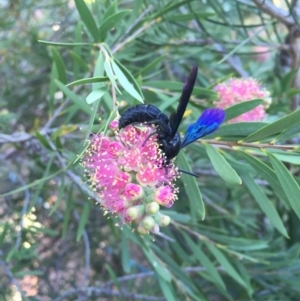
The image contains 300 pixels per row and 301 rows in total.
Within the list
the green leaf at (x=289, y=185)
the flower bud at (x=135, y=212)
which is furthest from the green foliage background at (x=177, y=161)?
the flower bud at (x=135, y=212)

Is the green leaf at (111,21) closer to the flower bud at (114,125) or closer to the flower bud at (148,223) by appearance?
the flower bud at (114,125)

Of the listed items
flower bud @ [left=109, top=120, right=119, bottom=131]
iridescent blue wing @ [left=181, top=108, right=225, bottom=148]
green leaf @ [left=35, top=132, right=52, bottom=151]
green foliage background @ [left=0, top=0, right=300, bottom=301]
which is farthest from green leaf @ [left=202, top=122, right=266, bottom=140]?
green leaf @ [left=35, top=132, right=52, bottom=151]

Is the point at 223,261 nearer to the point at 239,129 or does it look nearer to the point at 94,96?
the point at 239,129

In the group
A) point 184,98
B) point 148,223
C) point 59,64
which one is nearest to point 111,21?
point 59,64

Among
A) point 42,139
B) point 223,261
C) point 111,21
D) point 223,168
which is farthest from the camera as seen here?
point 223,261

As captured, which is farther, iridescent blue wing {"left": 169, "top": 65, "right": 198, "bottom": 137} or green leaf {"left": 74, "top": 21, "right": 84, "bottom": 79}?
green leaf {"left": 74, "top": 21, "right": 84, "bottom": 79}

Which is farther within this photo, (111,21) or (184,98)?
(111,21)

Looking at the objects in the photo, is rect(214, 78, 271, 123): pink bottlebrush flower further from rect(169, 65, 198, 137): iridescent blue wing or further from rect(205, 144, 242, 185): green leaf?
rect(169, 65, 198, 137): iridescent blue wing
